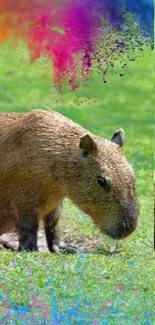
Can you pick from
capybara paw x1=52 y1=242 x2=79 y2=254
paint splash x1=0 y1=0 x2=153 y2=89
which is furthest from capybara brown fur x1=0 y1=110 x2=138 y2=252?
paint splash x1=0 y1=0 x2=153 y2=89

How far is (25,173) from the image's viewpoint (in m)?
9.08

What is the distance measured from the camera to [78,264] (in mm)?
8008

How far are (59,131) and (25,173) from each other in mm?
417

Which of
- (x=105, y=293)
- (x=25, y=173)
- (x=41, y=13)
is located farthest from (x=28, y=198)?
(x=105, y=293)

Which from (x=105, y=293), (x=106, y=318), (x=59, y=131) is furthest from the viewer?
(x=59, y=131)

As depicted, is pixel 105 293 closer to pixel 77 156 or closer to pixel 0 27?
pixel 77 156

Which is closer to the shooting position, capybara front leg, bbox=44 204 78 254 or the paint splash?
the paint splash

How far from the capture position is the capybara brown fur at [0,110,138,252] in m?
8.70

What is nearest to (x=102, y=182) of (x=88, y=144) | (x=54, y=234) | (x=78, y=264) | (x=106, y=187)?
(x=106, y=187)

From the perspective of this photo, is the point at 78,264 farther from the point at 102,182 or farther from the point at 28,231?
the point at 28,231

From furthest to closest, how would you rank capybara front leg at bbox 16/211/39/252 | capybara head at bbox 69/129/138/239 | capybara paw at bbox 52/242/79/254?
1. capybara paw at bbox 52/242/79/254
2. capybara front leg at bbox 16/211/39/252
3. capybara head at bbox 69/129/138/239

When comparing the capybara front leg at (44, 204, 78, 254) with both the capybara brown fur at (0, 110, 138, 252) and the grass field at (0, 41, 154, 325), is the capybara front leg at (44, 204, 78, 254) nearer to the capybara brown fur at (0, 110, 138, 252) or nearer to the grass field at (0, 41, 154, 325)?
the capybara brown fur at (0, 110, 138, 252)

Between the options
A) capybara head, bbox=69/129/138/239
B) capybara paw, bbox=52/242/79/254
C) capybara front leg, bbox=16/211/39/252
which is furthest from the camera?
capybara paw, bbox=52/242/79/254

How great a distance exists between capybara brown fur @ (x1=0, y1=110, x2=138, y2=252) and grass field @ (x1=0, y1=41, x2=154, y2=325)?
0.34 meters
